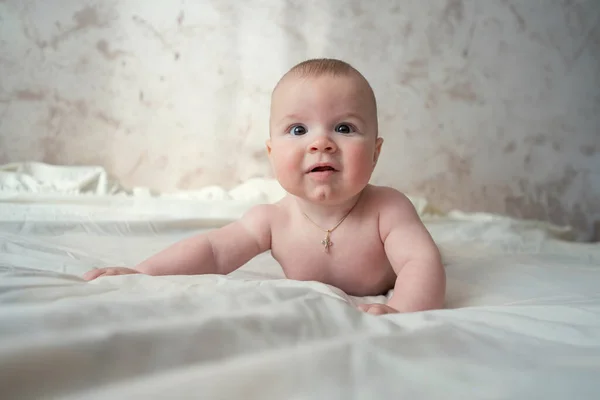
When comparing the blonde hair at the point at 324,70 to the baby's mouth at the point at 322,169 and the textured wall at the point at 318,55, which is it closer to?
the baby's mouth at the point at 322,169

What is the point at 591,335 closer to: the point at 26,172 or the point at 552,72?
the point at 26,172

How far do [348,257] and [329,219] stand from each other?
7cm

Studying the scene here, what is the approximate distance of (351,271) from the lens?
32.1 inches

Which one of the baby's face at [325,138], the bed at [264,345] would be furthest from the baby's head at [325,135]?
the bed at [264,345]

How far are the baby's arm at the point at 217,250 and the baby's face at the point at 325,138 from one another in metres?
0.14

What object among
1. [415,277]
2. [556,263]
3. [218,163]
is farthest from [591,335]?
[218,163]

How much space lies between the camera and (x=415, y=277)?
69 centimetres

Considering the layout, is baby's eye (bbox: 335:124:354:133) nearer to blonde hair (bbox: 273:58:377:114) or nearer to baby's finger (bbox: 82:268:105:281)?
blonde hair (bbox: 273:58:377:114)

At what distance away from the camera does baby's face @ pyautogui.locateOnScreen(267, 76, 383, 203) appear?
0.75 m

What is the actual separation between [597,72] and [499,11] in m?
0.45

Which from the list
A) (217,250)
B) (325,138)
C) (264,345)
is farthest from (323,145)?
(264,345)

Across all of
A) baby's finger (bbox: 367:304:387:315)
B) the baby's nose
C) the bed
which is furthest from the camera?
the baby's nose

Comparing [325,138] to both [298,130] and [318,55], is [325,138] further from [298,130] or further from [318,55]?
[318,55]

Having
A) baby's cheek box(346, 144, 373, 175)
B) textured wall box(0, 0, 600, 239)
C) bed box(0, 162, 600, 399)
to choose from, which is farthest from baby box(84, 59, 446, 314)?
textured wall box(0, 0, 600, 239)
